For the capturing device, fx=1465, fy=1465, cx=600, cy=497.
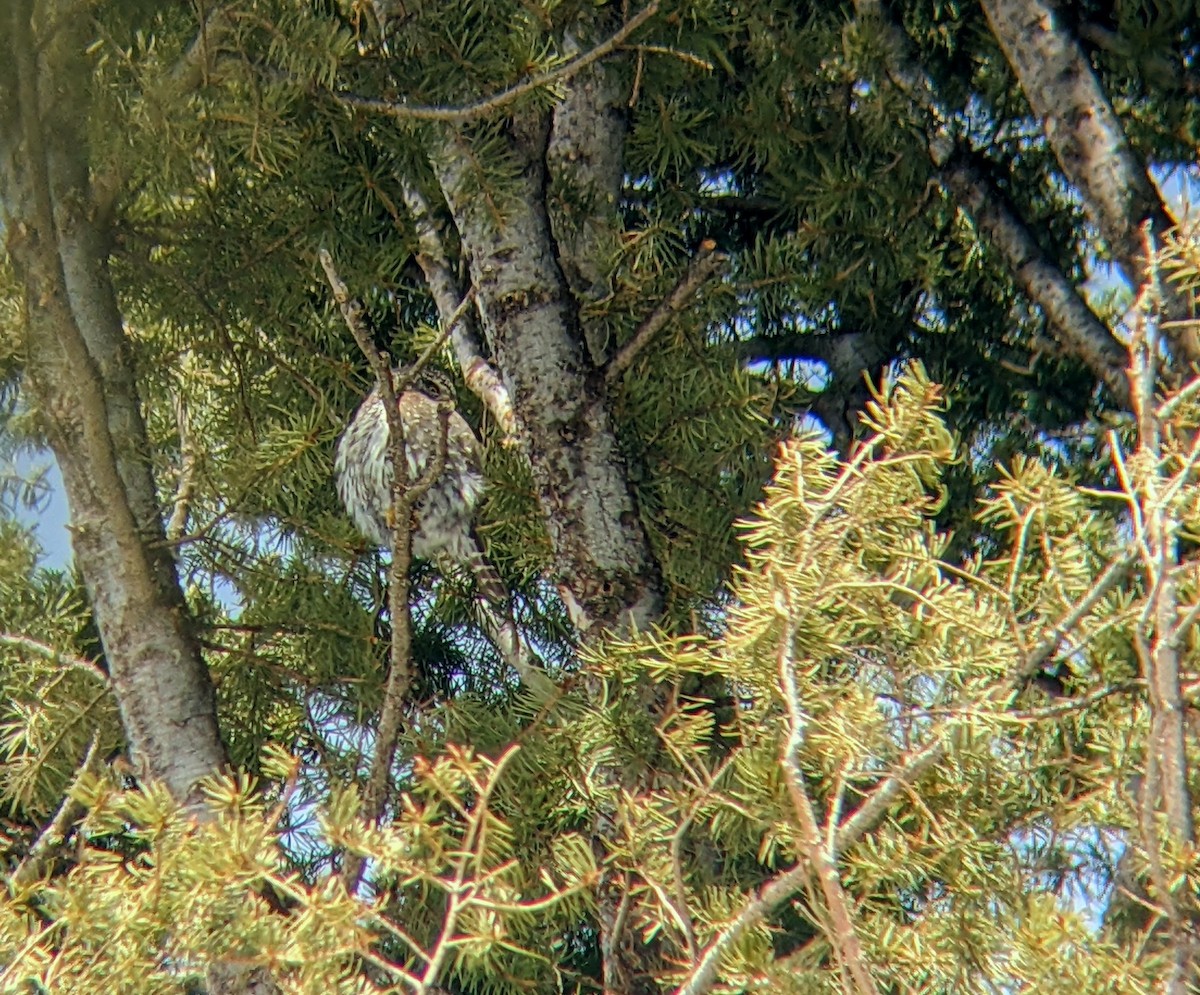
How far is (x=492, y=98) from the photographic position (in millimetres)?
1781

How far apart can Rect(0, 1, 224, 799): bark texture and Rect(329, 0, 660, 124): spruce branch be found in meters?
0.40

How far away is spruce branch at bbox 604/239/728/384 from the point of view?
193cm

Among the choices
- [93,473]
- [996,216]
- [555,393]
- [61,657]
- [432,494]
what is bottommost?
[61,657]

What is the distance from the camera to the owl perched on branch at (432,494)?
2.87 meters

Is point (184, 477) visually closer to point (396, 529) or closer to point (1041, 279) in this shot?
point (396, 529)

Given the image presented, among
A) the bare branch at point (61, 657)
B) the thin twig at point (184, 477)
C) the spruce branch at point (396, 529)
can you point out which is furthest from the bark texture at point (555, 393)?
the bare branch at point (61, 657)

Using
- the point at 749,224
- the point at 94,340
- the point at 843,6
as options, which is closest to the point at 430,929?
the point at 94,340

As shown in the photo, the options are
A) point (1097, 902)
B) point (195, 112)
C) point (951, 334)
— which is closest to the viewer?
point (1097, 902)

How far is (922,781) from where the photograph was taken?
4.80 ft

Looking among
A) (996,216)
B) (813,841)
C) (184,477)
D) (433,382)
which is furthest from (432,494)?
(813,841)

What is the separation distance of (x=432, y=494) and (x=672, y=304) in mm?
1051

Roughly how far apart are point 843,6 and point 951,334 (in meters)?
0.65

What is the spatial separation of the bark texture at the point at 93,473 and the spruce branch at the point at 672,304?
2.29 feet

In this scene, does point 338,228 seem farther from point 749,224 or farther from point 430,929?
point 430,929
